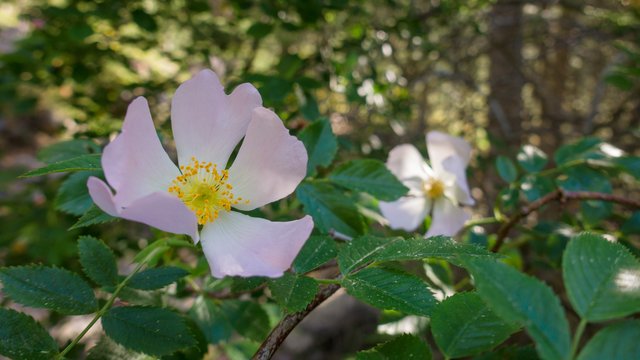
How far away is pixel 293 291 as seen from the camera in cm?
58

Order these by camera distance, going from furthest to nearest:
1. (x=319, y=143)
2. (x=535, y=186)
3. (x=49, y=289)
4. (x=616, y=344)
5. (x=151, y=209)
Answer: (x=535, y=186), (x=319, y=143), (x=49, y=289), (x=151, y=209), (x=616, y=344)

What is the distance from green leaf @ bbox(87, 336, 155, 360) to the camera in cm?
65

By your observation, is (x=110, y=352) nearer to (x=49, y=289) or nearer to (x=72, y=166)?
(x=49, y=289)

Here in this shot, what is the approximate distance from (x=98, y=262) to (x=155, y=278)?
0.10m

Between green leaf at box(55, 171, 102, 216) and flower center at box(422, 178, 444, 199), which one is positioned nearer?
green leaf at box(55, 171, 102, 216)

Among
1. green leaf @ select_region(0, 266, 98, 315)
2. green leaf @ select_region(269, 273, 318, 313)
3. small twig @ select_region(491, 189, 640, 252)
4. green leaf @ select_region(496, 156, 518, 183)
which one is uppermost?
green leaf @ select_region(269, 273, 318, 313)

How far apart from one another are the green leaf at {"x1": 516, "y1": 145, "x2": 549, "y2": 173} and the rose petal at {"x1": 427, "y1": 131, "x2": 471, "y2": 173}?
0.15 m

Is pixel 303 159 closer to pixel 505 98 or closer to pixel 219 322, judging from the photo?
pixel 219 322

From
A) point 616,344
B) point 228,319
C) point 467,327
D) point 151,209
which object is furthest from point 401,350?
point 228,319

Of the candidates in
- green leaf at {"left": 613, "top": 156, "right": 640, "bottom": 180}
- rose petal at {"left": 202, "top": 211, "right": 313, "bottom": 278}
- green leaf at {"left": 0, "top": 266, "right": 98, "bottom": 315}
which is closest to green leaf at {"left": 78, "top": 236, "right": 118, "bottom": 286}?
green leaf at {"left": 0, "top": 266, "right": 98, "bottom": 315}

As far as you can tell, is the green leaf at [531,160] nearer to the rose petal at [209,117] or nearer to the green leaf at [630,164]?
the green leaf at [630,164]

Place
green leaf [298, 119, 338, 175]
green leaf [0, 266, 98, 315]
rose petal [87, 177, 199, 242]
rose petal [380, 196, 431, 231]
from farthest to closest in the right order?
rose petal [380, 196, 431, 231], green leaf [298, 119, 338, 175], green leaf [0, 266, 98, 315], rose petal [87, 177, 199, 242]

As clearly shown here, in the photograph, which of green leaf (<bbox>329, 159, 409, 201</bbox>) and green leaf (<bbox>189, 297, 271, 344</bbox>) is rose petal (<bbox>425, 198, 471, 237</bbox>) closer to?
green leaf (<bbox>329, 159, 409, 201</bbox>)

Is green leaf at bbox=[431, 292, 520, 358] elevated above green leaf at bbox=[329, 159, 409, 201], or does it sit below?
above
